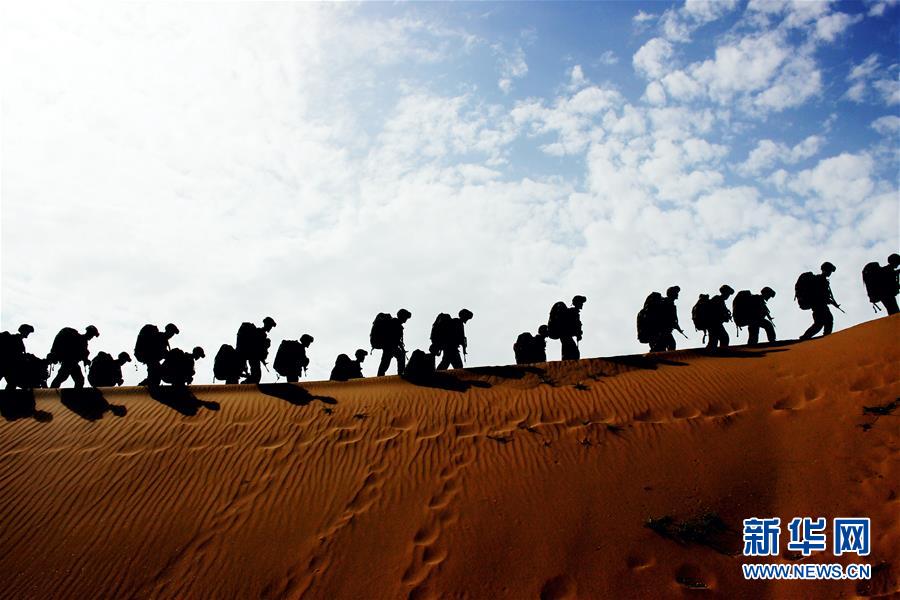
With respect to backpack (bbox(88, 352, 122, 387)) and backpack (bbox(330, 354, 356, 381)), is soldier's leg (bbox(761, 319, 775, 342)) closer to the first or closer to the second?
backpack (bbox(330, 354, 356, 381))

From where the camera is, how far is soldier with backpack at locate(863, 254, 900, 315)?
1280cm

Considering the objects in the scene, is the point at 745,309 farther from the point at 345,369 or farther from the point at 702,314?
the point at 345,369

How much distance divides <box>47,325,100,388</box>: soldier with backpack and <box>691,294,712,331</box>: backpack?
1447cm

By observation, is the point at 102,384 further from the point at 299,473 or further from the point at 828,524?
the point at 828,524

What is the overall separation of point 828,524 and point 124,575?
837 centimetres

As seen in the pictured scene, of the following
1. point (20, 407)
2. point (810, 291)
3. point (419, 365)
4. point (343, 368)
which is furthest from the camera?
point (343, 368)

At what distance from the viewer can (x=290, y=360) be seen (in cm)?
1485

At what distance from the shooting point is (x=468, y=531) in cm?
760

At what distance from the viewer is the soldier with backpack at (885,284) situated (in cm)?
1280

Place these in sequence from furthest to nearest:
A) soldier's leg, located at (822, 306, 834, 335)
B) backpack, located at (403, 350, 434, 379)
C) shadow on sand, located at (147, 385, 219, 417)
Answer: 1. soldier's leg, located at (822, 306, 834, 335)
2. backpack, located at (403, 350, 434, 379)
3. shadow on sand, located at (147, 385, 219, 417)

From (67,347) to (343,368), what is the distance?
6509mm

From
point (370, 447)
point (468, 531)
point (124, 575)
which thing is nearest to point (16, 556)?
point (124, 575)

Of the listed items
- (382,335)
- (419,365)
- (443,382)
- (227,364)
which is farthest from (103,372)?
(443,382)

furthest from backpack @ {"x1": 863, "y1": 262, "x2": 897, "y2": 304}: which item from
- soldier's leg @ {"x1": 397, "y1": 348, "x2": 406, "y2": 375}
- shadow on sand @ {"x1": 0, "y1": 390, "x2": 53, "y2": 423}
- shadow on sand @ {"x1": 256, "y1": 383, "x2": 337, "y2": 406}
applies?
shadow on sand @ {"x1": 0, "y1": 390, "x2": 53, "y2": 423}
